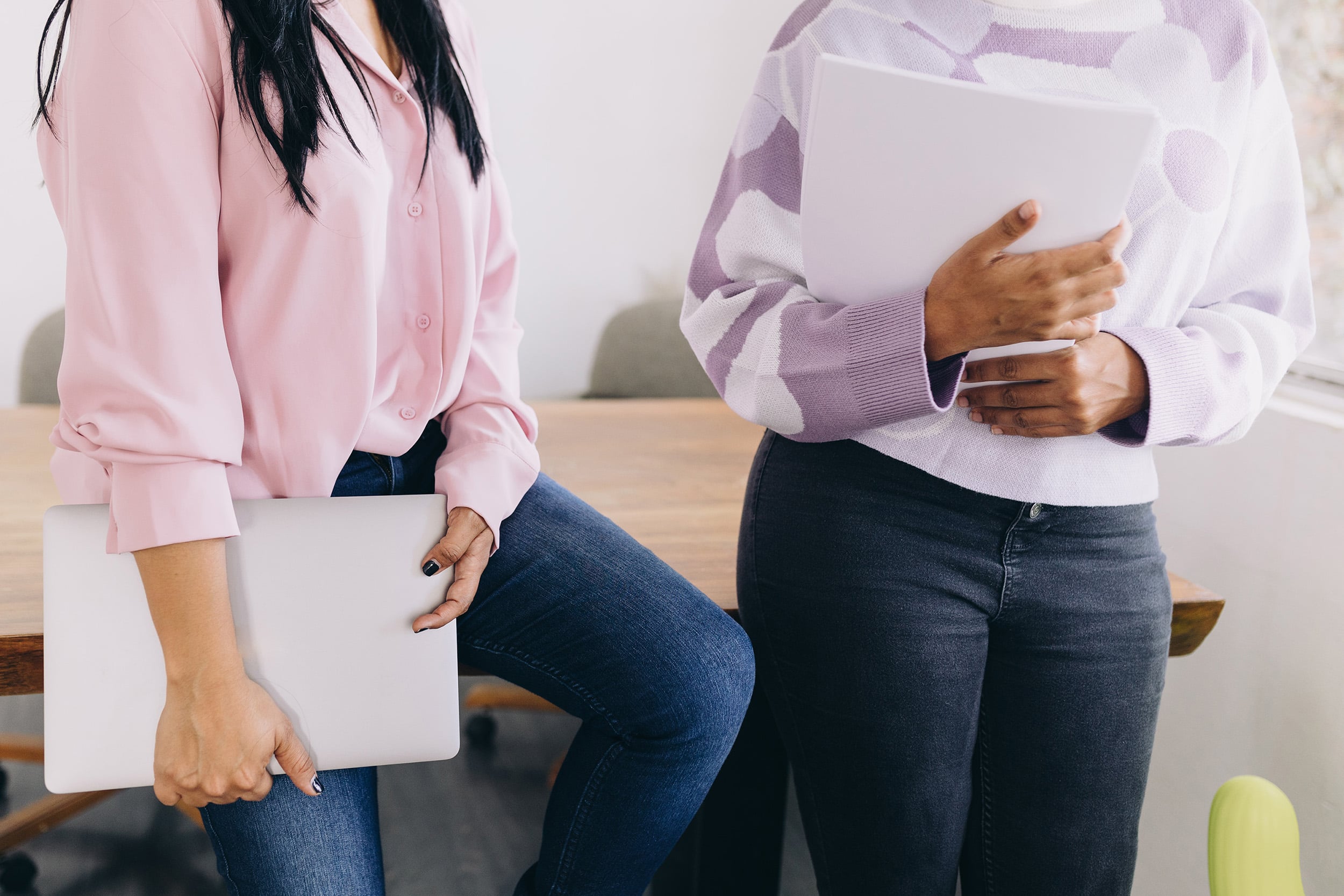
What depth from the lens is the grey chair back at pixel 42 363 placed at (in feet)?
6.23

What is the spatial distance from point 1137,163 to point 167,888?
1.50m

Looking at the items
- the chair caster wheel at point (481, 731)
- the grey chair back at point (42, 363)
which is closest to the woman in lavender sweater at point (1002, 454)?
the chair caster wheel at point (481, 731)

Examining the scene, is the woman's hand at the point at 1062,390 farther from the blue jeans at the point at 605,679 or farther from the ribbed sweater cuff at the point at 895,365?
the blue jeans at the point at 605,679

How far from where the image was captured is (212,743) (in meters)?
0.62

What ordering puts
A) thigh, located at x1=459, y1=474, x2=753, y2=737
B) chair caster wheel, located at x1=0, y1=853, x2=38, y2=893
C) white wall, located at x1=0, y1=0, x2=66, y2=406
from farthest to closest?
white wall, located at x1=0, y1=0, x2=66, y2=406 → chair caster wheel, located at x1=0, y1=853, x2=38, y2=893 → thigh, located at x1=459, y1=474, x2=753, y2=737

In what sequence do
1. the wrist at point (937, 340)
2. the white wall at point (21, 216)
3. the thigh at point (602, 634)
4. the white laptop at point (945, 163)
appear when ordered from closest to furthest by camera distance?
the white laptop at point (945, 163), the wrist at point (937, 340), the thigh at point (602, 634), the white wall at point (21, 216)

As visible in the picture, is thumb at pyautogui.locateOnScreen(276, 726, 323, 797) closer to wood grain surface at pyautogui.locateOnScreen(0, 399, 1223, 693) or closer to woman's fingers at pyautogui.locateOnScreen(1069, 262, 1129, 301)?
wood grain surface at pyautogui.locateOnScreen(0, 399, 1223, 693)

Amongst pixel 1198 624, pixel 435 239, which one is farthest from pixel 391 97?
pixel 1198 624

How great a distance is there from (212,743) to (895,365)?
0.54m

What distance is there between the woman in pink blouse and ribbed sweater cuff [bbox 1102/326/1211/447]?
380 mm

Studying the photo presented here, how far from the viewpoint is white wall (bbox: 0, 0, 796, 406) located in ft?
7.09

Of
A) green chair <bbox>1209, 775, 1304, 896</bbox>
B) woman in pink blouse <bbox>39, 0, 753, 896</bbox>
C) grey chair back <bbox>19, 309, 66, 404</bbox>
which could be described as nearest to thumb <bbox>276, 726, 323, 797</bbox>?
woman in pink blouse <bbox>39, 0, 753, 896</bbox>

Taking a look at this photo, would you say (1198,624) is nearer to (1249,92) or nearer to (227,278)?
(1249,92)

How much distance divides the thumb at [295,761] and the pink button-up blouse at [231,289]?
0.16 meters
